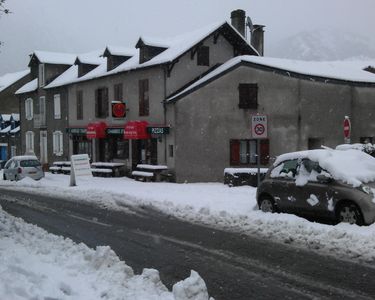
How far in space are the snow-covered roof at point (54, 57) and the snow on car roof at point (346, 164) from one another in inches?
1235

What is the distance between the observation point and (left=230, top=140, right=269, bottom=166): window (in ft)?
80.8

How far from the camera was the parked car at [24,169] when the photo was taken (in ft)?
88.2

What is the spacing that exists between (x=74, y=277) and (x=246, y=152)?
1898 cm

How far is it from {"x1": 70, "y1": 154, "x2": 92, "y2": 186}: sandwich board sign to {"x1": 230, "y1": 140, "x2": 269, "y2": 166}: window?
23.6ft

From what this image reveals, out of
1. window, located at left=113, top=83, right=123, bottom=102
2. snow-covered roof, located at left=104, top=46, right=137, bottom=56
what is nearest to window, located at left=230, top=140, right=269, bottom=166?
window, located at left=113, top=83, right=123, bottom=102

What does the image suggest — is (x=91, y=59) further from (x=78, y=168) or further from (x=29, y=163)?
(x=78, y=168)

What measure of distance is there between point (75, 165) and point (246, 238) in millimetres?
15092

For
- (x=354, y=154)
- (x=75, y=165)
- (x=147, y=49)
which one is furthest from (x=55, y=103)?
(x=354, y=154)

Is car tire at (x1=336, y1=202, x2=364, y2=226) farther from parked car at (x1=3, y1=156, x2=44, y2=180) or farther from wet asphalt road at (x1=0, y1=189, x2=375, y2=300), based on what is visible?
parked car at (x1=3, y1=156, x2=44, y2=180)

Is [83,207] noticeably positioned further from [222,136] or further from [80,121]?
[80,121]

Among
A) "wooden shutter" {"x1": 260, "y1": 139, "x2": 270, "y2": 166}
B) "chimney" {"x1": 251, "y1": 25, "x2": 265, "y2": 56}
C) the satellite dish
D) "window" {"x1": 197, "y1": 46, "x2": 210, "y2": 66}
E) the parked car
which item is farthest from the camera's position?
"chimney" {"x1": 251, "y1": 25, "x2": 265, "y2": 56}

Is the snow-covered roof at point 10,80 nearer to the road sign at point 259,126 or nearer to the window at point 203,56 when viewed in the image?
the window at point 203,56

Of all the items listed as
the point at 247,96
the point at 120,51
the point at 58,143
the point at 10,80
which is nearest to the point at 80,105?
the point at 58,143

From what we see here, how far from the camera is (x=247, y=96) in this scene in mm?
24625
